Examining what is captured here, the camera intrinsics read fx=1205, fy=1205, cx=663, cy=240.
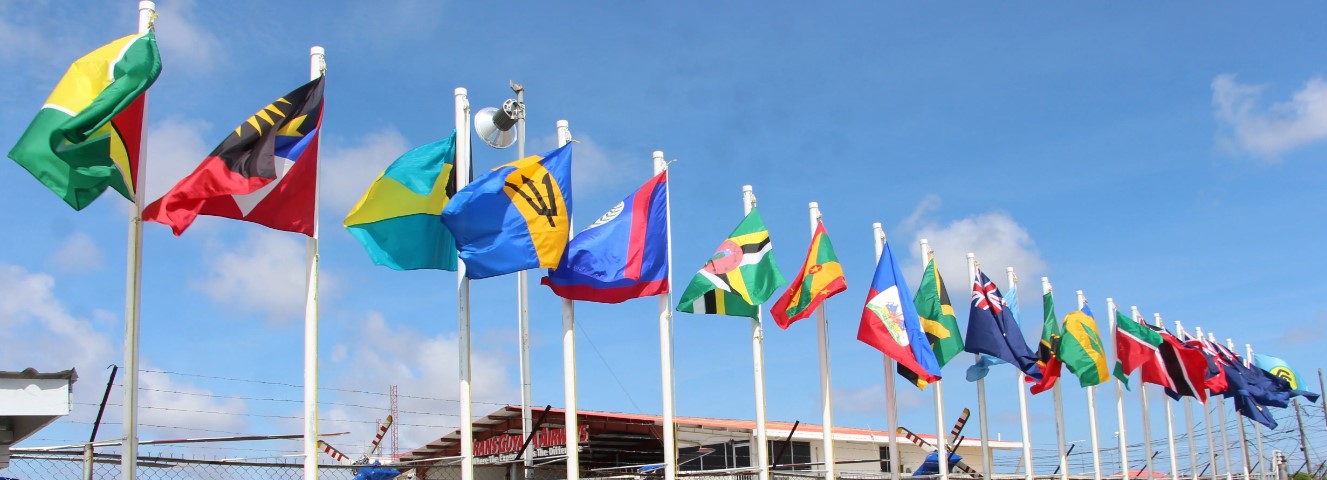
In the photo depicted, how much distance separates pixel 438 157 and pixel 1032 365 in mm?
13868

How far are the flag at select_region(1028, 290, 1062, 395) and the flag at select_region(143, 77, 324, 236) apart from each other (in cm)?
1849

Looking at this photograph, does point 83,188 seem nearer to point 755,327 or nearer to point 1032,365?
point 755,327

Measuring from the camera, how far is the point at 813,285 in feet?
62.7

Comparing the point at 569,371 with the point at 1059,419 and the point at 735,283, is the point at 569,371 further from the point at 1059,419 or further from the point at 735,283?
the point at 1059,419

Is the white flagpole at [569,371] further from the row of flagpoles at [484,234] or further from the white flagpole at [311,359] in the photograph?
the white flagpole at [311,359]

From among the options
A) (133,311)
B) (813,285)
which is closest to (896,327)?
(813,285)

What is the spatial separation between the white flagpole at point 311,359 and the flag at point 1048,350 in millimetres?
18341

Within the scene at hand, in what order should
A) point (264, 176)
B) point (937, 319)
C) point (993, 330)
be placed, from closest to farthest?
point (264, 176), point (937, 319), point (993, 330)

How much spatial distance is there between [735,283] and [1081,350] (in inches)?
498

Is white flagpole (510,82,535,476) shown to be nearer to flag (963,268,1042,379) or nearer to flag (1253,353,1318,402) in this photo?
flag (963,268,1042,379)

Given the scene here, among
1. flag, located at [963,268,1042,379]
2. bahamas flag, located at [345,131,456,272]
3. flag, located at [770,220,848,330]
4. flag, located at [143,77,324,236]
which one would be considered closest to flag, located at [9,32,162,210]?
flag, located at [143,77,324,236]

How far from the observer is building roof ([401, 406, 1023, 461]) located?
3000 cm

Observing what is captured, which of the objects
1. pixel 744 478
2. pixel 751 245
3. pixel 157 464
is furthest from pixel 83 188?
pixel 744 478

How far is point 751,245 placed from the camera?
1853 cm
